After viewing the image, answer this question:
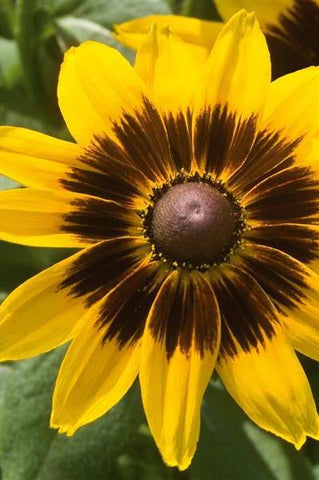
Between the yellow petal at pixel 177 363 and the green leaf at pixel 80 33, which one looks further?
the green leaf at pixel 80 33

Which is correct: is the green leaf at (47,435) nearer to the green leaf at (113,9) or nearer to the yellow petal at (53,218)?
the yellow petal at (53,218)

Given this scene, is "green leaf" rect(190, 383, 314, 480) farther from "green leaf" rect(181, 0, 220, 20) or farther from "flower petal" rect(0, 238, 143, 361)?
"green leaf" rect(181, 0, 220, 20)

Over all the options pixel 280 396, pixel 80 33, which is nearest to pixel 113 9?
pixel 80 33

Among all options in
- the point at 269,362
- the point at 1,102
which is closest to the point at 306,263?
the point at 269,362

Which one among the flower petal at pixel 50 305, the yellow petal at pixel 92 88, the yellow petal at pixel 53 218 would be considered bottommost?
the flower petal at pixel 50 305

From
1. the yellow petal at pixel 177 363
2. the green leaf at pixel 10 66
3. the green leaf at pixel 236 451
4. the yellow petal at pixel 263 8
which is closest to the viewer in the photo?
the yellow petal at pixel 177 363

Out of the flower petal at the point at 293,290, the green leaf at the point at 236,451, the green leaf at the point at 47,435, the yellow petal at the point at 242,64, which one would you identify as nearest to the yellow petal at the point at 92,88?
the yellow petal at the point at 242,64

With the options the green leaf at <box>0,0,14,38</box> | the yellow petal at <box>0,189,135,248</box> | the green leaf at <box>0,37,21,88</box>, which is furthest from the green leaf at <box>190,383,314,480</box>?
the green leaf at <box>0,0,14,38</box>

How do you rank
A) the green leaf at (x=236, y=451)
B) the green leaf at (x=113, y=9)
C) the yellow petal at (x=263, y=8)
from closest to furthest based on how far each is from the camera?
the yellow petal at (x=263, y=8), the green leaf at (x=236, y=451), the green leaf at (x=113, y=9)
